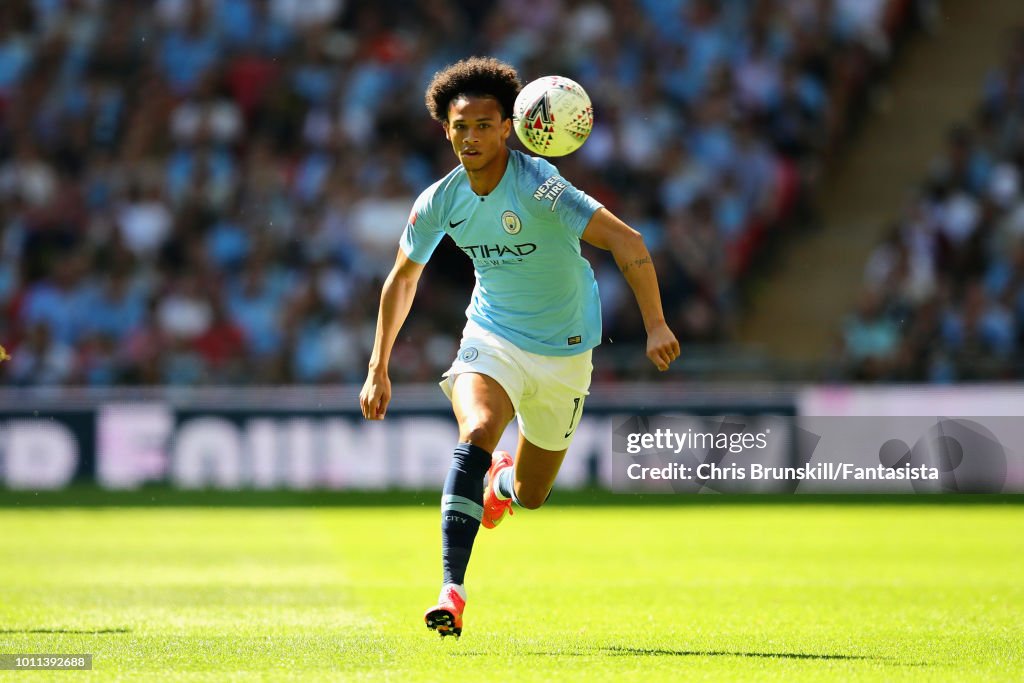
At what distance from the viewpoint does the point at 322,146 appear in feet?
69.2

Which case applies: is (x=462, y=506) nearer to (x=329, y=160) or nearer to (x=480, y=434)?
(x=480, y=434)

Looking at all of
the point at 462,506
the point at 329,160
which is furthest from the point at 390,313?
the point at 329,160

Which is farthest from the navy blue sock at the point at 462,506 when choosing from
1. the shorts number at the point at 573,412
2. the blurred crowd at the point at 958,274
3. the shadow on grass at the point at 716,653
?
the blurred crowd at the point at 958,274

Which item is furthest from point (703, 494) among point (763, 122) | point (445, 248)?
point (763, 122)

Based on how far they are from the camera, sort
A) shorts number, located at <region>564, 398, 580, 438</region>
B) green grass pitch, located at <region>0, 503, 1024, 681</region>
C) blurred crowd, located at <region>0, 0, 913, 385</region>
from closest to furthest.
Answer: green grass pitch, located at <region>0, 503, 1024, 681</region>
shorts number, located at <region>564, 398, 580, 438</region>
blurred crowd, located at <region>0, 0, 913, 385</region>

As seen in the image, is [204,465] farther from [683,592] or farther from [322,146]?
[683,592]

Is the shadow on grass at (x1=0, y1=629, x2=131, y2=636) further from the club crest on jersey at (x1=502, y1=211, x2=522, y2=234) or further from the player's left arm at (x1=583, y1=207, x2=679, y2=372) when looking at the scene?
the player's left arm at (x1=583, y1=207, x2=679, y2=372)

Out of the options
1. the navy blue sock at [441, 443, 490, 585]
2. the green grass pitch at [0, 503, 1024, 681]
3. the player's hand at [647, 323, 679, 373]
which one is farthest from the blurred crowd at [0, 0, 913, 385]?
the player's hand at [647, 323, 679, 373]

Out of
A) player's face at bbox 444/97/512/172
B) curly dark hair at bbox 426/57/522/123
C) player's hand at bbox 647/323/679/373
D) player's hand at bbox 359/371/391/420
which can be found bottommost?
player's hand at bbox 359/371/391/420

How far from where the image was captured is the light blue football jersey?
7574 millimetres

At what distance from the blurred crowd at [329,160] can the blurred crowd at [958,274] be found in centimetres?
8

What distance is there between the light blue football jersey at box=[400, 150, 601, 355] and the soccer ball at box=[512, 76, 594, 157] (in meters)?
0.13

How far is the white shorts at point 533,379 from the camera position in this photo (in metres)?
7.85

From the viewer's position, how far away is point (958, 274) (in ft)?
63.1
